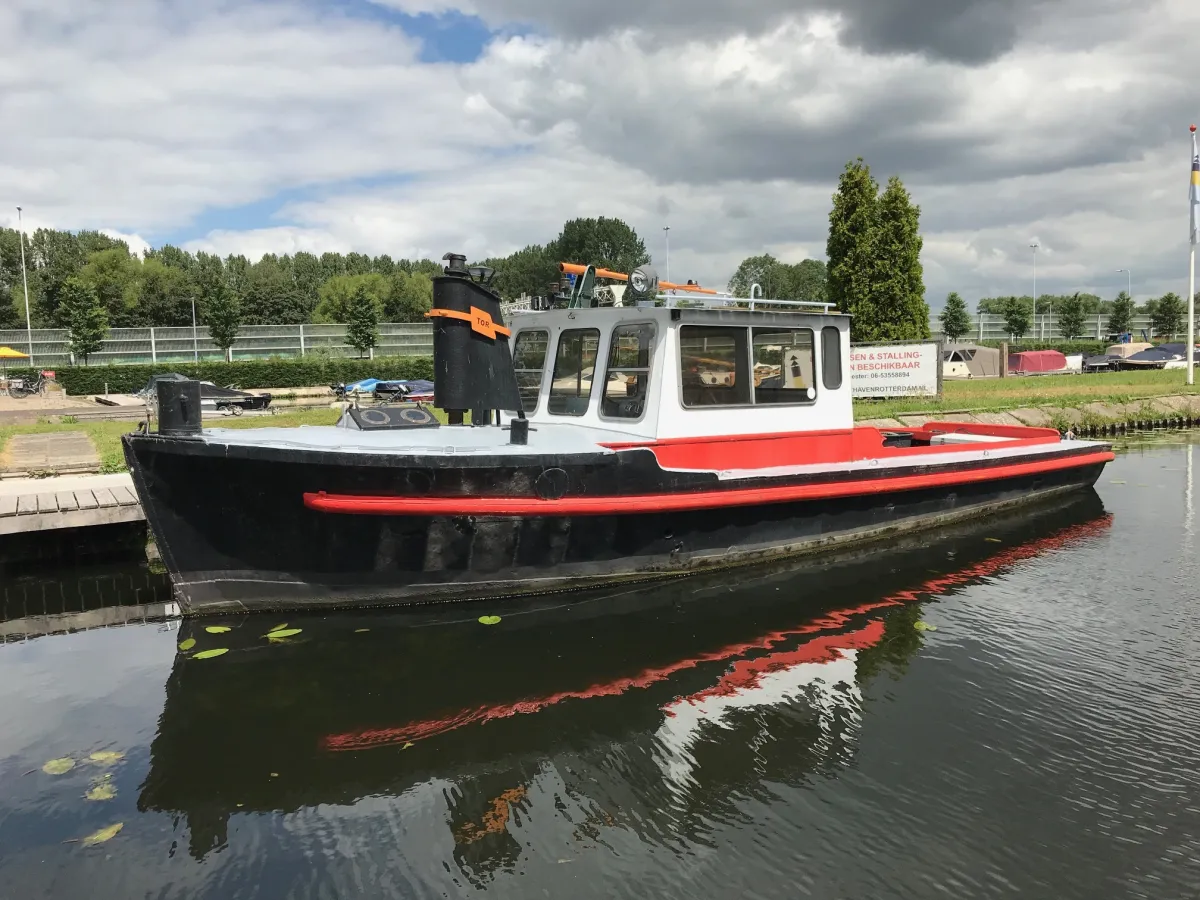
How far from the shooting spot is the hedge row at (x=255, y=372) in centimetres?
3422

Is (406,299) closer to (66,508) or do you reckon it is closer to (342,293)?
(342,293)

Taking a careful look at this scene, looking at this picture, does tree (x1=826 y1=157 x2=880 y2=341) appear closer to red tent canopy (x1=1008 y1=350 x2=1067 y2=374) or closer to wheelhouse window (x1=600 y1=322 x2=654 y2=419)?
wheelhouse window (x1=600 y1=322 x2=654 y2=419)

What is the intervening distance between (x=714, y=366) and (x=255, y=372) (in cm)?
3322

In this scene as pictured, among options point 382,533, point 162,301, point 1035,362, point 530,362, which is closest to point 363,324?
point 162,301

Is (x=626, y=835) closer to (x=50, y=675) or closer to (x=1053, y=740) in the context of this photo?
(x=1053, y=740)

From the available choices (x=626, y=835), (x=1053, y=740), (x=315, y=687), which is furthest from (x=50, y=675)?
(x=1053, y=740)

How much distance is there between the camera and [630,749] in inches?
185

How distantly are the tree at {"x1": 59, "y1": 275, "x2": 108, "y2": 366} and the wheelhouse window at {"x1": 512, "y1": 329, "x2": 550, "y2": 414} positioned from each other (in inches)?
1412

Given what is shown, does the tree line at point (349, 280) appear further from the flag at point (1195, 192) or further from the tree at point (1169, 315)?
the tree at point (1169, 315)

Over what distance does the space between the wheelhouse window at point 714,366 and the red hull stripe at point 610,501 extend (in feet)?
3.00

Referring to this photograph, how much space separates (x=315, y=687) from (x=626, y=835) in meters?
2.54

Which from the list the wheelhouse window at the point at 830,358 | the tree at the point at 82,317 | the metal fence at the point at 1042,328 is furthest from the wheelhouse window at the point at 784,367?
the metal fence at the point at 1042,328

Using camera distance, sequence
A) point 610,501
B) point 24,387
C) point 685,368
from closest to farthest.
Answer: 1. point 610,501
2. point 685,368
3. point 24,387

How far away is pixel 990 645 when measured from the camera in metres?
6.12
